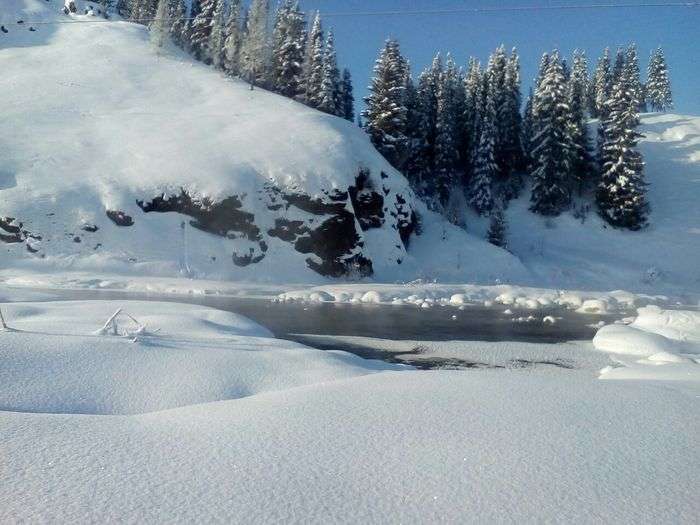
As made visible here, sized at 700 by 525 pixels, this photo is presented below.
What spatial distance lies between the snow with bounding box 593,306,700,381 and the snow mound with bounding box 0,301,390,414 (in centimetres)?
433

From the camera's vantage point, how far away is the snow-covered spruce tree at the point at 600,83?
65125mm

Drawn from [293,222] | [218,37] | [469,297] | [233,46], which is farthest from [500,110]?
[469,297]

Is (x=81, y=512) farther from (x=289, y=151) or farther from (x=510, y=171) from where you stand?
(x=510, y=171)

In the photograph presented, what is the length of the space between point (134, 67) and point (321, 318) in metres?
43.6

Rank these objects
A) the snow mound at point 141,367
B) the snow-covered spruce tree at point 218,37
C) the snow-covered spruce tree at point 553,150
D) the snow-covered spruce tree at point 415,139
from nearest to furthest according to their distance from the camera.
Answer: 1. the snow mound at point 141,367
2. the snow-covered spruce tree at point 553,150
3. the snow-covered spruce tree at point 415,139
4. the snow-covered spruce tree at point 218,37

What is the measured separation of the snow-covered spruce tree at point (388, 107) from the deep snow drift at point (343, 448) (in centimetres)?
3937

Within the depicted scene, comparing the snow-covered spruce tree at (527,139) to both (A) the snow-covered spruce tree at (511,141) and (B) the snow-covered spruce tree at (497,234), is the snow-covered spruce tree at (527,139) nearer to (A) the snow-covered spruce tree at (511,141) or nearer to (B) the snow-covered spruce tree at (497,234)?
(A) the snow-covered spruce tree at (511,141)

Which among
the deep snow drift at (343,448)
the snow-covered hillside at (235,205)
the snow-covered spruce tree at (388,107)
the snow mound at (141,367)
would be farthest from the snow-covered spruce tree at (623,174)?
the deep snow drift at (343,448)

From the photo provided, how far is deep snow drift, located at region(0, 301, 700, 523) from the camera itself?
9.68ft

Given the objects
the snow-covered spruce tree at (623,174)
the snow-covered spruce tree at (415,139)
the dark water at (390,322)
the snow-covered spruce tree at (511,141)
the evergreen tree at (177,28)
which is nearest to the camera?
the dark water at (390,322)

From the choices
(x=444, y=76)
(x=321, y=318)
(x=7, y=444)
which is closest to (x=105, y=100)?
(x=444, y=76)

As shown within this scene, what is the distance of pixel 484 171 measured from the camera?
48.5 meters

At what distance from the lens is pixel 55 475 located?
3137mm

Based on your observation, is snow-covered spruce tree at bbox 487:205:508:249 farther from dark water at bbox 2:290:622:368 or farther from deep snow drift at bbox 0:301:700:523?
deep snow drift at bbox 0:301:700:523
